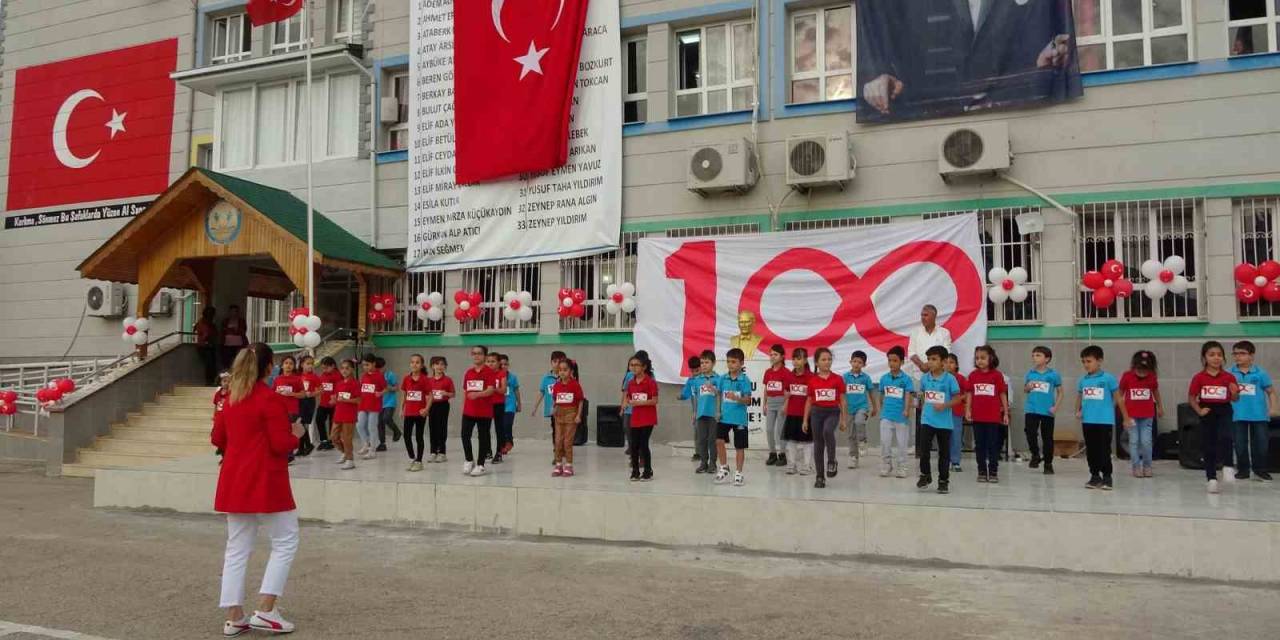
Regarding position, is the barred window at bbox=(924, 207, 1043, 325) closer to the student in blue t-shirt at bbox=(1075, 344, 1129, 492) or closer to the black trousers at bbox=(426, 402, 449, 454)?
the student in blue t-shirt at bbox=(1075, 344, 1129, 492)

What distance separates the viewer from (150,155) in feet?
72.7

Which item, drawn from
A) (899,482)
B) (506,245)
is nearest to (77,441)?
(506,245)

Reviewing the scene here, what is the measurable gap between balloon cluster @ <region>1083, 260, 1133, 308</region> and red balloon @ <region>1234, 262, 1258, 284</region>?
1372 millimetres

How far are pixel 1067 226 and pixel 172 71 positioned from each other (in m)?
19.6

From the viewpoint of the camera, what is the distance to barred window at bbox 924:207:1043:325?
1394 cm

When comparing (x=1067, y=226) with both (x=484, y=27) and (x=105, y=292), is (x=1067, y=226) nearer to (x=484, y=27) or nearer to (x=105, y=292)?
(x=484, y=27)

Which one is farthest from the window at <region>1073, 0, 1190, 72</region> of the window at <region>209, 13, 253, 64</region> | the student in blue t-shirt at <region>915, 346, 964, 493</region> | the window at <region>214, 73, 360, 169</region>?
the window at <region>209, 13, 253, 64</region>

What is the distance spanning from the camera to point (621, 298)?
630 inches

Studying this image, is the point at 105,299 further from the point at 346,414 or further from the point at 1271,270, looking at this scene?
the point at 1271,270

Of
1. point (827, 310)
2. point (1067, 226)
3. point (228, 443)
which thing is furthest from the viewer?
point (827, 310)

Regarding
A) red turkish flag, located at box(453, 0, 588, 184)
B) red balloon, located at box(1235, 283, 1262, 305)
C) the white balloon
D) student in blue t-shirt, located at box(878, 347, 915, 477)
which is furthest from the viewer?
red turkish flag, located at box(453, 0, 588, 184)

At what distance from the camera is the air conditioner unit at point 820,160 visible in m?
14.7

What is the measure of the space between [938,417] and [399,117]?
13.3 meters

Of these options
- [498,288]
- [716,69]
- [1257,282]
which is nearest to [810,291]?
[716,69]
